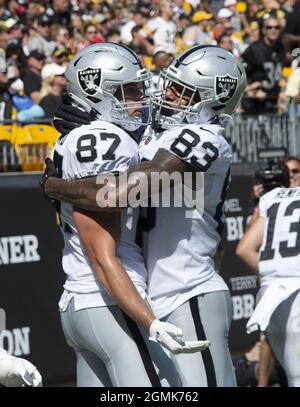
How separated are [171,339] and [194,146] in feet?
2.57

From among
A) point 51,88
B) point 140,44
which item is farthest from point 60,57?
point 140,44

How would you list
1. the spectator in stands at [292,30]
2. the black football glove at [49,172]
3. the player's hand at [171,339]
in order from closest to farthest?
the player's hand at [171,339] → the black football glove at [49,172] → the spectator in stands at [292,30]

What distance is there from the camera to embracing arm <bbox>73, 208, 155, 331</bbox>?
4016 millimetres

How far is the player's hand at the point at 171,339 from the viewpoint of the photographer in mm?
3908

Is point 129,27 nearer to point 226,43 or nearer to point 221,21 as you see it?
point 221,21

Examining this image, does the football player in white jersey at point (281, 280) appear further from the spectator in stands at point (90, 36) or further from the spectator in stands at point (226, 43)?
the spectator in stands at point (226, 43)

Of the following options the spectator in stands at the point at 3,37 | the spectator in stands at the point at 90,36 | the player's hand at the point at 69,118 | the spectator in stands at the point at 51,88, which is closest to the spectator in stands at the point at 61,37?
the spectator in stands at the point at 90,36

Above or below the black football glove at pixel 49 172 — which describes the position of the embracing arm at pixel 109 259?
below

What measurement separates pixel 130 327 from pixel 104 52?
117 cm

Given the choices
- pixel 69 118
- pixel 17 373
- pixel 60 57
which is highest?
pixel 60 57

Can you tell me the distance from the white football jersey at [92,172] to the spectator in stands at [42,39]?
9073 mm

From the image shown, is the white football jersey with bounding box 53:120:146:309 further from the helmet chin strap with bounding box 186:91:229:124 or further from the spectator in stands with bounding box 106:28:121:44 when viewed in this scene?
the spectator in stands with bounding box 106:28:121:44

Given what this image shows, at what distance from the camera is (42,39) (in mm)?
13812

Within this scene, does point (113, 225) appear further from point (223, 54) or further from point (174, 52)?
point (174, 52)
